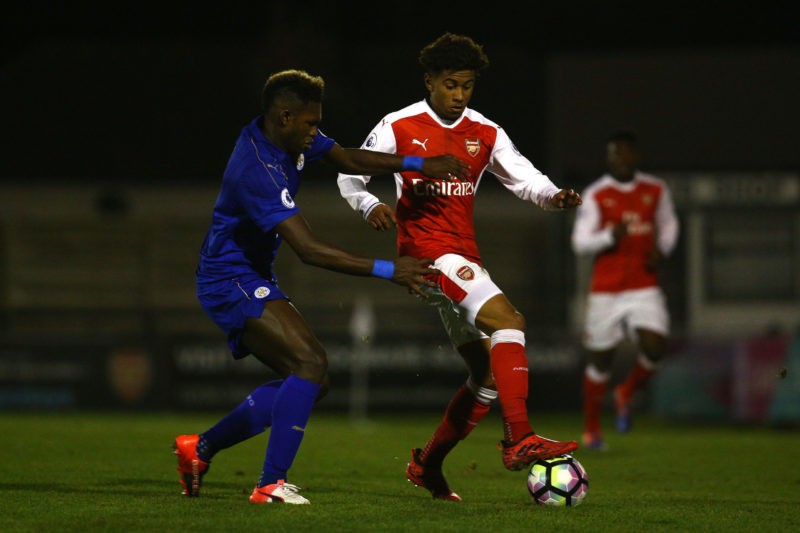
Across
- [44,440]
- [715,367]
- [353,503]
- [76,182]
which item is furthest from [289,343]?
[76,182]

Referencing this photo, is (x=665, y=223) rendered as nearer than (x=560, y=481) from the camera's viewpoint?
No

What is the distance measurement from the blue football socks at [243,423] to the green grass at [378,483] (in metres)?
0.30

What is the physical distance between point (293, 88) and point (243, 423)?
1777 mm

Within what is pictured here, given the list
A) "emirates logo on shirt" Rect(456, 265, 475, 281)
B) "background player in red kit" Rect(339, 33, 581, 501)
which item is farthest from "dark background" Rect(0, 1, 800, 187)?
"emirates logo on shirt" Rect(456, 265, 475, 281)

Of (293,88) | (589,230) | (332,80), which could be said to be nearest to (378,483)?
Result: (293,88)

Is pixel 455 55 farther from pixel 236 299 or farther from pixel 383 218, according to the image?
pixel 236 299

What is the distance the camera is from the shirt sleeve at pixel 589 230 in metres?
12.3

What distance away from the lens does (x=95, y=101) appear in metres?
25.6

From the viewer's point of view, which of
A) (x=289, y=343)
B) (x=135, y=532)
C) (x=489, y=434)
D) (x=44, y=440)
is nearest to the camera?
(x=135, y=532)

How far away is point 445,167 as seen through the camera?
713 centimetres

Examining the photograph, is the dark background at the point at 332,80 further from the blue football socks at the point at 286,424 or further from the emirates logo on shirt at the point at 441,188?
the blue football socks at the point at 286,424

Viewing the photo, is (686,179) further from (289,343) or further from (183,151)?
(289,343)

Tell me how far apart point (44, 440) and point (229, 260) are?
5617 mm

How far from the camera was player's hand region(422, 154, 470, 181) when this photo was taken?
7137 mm
